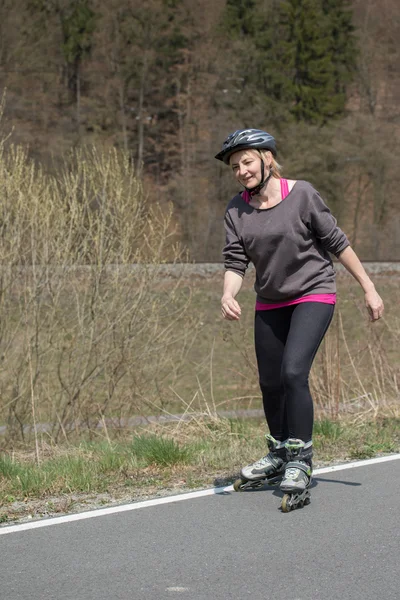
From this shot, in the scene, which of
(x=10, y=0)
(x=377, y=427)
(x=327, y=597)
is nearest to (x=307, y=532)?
(x=327, y=597)

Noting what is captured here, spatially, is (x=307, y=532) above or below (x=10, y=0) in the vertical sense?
below

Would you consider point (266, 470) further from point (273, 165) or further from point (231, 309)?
point (273, 165)

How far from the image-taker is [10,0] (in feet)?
191

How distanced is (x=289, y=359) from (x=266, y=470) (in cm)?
69

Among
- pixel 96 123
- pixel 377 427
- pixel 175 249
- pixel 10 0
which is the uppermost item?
pixel 10 0

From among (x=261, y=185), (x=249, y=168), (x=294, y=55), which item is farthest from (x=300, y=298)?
(x=294, y=55)

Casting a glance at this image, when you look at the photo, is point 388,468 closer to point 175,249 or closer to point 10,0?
point 175,249

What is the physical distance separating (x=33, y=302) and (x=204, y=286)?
20.6 meters

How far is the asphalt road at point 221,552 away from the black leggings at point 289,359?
42cm

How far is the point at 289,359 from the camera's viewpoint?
5.23 m

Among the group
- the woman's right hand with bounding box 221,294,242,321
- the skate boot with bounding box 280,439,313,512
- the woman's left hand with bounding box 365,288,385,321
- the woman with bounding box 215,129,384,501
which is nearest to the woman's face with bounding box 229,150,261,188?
the woman with bounding box 215,129,384,501

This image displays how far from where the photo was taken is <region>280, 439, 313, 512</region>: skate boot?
5.04 meters

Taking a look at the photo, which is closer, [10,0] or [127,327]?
[127,327]

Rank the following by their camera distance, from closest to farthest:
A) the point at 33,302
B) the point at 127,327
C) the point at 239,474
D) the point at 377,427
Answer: the point at 239,474, the point at 377,427, the point at 33,302, the point at 127,327
